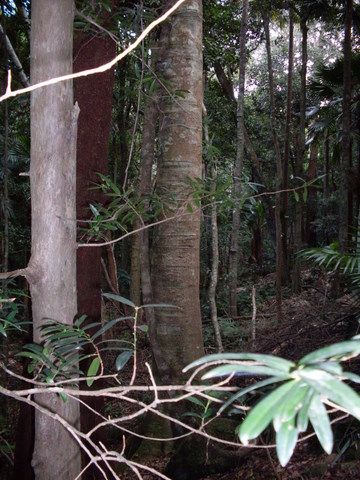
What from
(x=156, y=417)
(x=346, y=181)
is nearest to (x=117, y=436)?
(x=156, y=417)

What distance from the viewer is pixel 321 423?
0.59 metres

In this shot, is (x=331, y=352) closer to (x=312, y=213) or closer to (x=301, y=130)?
(x=301, y=130)

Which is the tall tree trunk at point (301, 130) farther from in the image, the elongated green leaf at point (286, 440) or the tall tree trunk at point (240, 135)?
the elongated green leaf at point (286, 440)

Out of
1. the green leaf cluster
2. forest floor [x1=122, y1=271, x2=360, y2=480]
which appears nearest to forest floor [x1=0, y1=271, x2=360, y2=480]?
forest floor [x1=122, y1=271, x2=360, y2=480]

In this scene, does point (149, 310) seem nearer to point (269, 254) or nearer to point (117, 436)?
point (117, 436)

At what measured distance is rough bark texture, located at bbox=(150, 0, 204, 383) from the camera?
296 cm

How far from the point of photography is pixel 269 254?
18.5 metres

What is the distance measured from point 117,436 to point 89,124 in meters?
2.61

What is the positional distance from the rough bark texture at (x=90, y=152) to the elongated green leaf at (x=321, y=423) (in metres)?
2.00

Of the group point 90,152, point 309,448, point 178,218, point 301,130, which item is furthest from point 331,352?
point 301,130

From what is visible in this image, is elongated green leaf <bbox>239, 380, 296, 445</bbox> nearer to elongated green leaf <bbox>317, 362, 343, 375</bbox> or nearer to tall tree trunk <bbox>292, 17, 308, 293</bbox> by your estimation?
elongated green leaf <bbox>317, 362, 343, 375</bbox>

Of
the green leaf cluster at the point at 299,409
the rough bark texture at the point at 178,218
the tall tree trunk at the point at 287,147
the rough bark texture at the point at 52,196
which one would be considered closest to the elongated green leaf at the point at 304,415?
the green leaf cluster at the point at 299,409

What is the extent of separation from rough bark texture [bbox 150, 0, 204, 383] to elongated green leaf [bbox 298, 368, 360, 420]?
2.34 m

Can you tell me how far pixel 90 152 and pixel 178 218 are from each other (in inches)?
29.3
